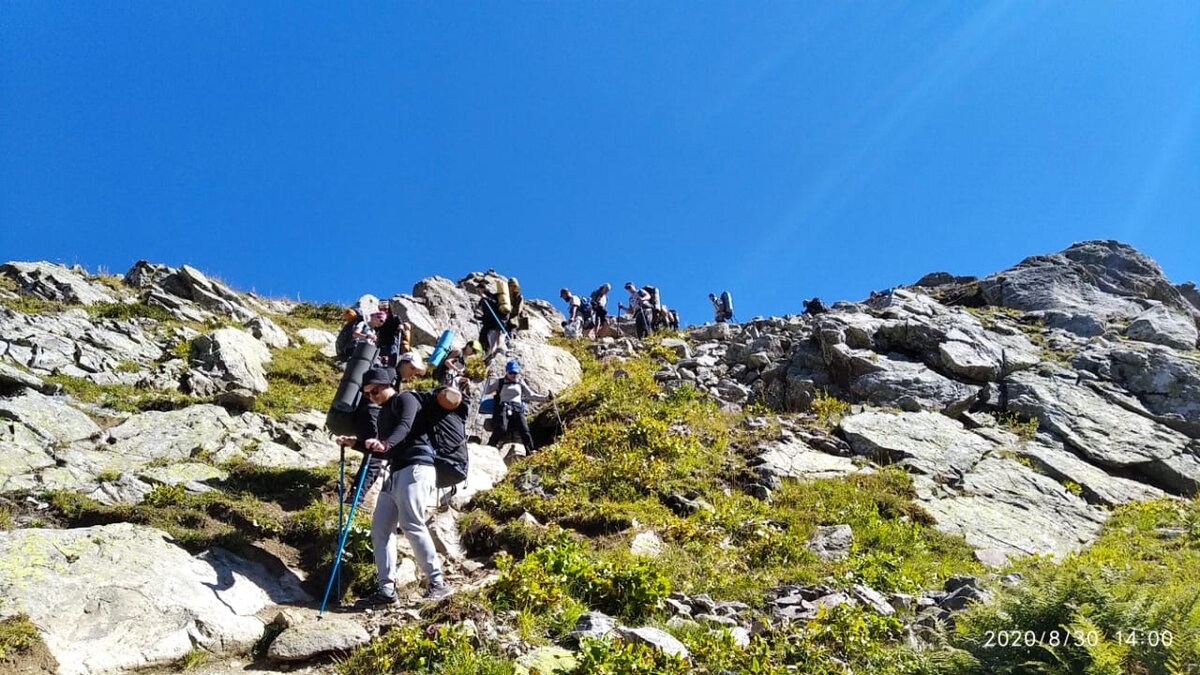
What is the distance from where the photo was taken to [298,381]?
18.0 m

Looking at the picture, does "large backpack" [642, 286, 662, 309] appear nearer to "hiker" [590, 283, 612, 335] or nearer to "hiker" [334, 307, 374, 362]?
"hiker" [590, 283, 612, 335]

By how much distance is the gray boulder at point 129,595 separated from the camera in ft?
21.9

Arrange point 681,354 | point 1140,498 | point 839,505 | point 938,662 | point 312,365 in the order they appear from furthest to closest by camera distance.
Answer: point 681,354 < point 312,365 < point 1140,498 < point 839,505 < point 938,662

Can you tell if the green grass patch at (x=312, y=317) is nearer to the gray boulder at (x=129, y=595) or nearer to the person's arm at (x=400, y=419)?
the gray boulder at (x=129, y=595)

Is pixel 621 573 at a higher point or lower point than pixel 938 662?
higher

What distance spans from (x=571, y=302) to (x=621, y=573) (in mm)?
22659

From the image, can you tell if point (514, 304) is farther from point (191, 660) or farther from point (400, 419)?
point (191, 660)

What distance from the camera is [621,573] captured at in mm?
8062

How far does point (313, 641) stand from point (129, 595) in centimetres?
210

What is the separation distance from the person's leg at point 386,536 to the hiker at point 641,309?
20.1 meters

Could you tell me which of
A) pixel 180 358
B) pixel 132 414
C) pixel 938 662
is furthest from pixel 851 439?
pixel 180 358

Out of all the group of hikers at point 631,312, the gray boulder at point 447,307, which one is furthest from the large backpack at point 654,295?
the gray boulder at point 447,307

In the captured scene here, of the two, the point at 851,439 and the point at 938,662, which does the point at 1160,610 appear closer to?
the point at 938,662

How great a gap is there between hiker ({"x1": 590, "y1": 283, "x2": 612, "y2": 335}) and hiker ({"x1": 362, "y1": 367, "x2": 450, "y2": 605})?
20.2 m
